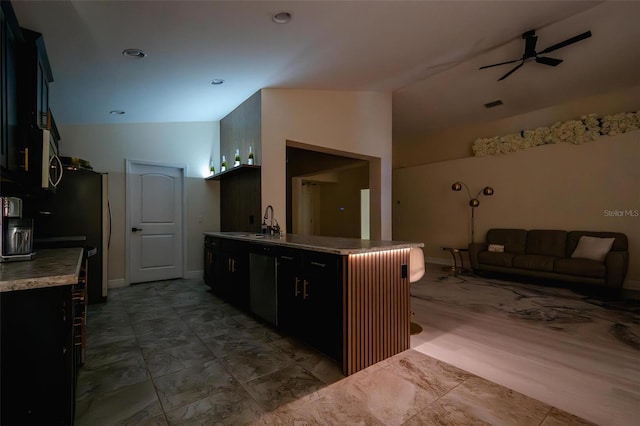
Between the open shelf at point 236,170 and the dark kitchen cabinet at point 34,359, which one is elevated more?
the open shelf at point 236,170

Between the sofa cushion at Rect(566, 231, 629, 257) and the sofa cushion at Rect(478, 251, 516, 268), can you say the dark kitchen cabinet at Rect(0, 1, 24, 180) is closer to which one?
the sofa cushion at Rect(478, 251, 516, 268)

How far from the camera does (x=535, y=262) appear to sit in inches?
191

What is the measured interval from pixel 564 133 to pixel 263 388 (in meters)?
6.26

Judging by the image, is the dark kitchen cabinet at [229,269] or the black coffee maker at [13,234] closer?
the black coffee maker at [13,234]

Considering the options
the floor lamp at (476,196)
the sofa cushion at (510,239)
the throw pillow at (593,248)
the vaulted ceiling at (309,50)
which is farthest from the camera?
the floor lamp at (476,196)

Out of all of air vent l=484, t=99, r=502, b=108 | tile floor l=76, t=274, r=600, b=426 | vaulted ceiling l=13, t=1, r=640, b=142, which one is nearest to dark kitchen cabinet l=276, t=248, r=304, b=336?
tile floor l=76, t=274, r=600, b=426

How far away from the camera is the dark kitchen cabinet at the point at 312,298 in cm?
216

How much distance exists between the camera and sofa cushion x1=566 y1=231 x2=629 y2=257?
444 cm

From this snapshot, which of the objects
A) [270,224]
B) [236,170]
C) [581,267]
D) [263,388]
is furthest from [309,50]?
[581,267]

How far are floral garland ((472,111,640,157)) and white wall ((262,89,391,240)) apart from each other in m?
2.45

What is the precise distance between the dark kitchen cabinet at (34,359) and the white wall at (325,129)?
9.70ft

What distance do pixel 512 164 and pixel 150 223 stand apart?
22.6 ft

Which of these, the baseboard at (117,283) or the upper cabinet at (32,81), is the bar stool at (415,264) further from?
the baseboard at (117,283)
